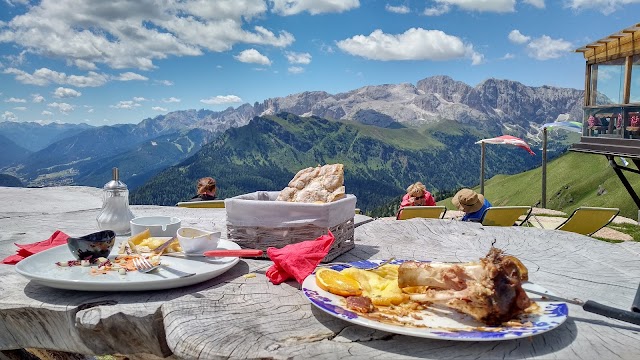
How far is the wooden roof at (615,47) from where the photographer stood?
23719 millimetres

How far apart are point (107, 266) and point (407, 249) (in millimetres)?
2341

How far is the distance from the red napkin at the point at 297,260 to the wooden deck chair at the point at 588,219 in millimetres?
12011

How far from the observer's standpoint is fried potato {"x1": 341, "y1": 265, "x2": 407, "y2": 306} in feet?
8.52

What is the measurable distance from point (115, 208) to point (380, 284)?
283 cm

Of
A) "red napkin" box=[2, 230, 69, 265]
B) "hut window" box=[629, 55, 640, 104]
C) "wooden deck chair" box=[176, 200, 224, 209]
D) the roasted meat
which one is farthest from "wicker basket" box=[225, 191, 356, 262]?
"hut window" box=[629, 55, 640, 104]

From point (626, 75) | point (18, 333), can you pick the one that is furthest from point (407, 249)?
point (626, 75)

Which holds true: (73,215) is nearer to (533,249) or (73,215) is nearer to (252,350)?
(252,350)

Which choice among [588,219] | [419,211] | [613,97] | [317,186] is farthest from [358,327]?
[613,97]

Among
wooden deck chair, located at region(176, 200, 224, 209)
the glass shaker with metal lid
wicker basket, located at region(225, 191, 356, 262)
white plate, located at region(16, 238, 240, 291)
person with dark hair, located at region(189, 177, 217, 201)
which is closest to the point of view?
white plate, located at region(16, 238, 240, 291)

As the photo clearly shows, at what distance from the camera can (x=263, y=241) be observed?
3.78m

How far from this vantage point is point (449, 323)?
7.69 feet

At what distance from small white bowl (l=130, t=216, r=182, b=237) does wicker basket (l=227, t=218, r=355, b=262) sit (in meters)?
0.51

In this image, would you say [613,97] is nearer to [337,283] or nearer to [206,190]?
[206,190]

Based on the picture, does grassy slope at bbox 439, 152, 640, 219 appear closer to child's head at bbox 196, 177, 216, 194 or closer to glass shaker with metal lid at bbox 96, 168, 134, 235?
child's head at bbox 196, 177, 216, 194
